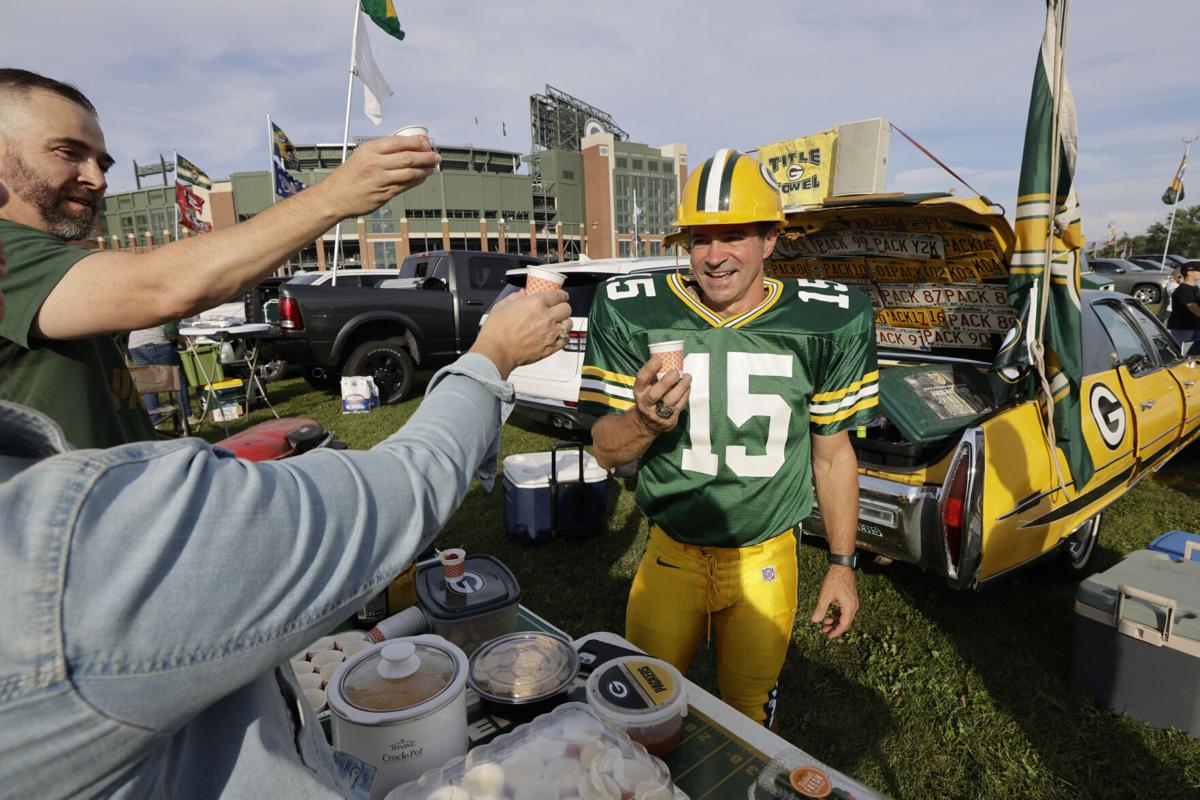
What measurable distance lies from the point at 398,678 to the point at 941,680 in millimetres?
3256

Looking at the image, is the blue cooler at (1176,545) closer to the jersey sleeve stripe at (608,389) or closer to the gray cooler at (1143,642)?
the gray cooler at (1143,642)

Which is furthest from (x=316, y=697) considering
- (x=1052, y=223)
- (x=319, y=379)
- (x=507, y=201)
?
(x=507, y=201)

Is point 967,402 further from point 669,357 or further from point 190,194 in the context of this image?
point 190,194

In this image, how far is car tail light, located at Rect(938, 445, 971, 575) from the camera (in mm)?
3203

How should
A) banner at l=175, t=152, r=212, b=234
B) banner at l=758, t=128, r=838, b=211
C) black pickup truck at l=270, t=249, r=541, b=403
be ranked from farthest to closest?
banner at l=175, t=152, r=212, b=234 < black pickup truck at l=270, t=249, r=541, b=403 < banner at l=758, t=128, r=838, b=211

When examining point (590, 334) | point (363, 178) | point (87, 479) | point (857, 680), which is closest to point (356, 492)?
point (87, 479)

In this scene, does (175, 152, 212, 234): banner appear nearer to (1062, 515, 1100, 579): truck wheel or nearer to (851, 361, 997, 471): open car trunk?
(851, 361, 997, 471): open car trunk

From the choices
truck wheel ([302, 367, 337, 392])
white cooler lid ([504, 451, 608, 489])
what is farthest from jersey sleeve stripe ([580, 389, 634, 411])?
truck wheel ([302, 367, 337, 392])

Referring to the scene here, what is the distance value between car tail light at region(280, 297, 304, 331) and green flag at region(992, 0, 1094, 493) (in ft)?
29.5

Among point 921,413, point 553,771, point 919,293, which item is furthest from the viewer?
point 919,293

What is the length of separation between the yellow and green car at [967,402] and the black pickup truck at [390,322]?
5805 mm

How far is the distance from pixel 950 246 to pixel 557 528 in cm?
348

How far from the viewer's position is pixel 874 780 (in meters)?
2.91

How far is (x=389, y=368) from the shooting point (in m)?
10.2
